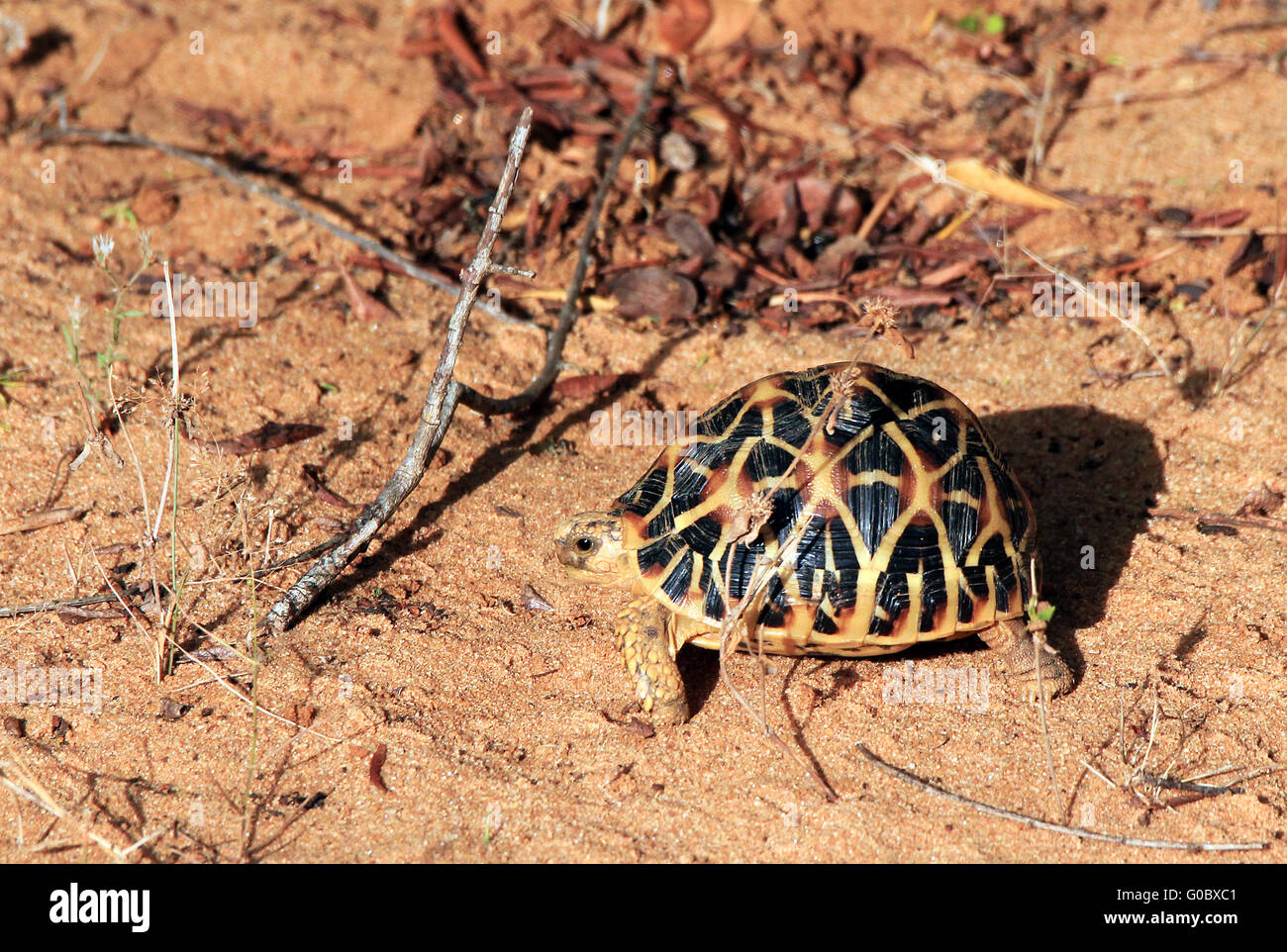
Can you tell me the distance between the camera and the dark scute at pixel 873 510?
11.0 ft

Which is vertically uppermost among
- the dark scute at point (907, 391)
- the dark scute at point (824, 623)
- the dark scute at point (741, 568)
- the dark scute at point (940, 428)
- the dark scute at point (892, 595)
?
the dark scute at point (907, 391)

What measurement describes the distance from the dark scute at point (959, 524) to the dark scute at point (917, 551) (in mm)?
59

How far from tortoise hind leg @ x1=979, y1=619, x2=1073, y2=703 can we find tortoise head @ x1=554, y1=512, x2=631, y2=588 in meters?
1.33

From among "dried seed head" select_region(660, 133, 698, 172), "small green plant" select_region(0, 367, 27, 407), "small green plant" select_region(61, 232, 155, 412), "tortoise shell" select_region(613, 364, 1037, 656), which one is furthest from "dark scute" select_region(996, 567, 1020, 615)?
"small green plant" select_region(0, 367, 27, 407)

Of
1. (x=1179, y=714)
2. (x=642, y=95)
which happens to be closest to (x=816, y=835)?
(x=1179, y=714)

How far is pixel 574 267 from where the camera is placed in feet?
18.1

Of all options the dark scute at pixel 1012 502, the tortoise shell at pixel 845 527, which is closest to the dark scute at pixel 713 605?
the tortoise shell at pixel 845 527

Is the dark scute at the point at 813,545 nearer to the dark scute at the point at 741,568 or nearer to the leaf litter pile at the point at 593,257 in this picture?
the dark scute at the point at 741,568

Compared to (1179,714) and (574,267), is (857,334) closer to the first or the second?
(574,267)

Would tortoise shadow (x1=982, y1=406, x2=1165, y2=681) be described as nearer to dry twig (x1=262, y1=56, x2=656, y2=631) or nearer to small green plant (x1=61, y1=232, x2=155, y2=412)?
dry twig (x1=262, y1=56, x2=656, y2=631)

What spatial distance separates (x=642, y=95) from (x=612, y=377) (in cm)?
215

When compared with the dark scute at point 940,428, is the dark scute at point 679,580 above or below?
below

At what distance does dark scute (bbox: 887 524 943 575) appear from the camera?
3352 millimetres

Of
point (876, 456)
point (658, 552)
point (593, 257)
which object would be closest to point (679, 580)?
point (658, 552)
